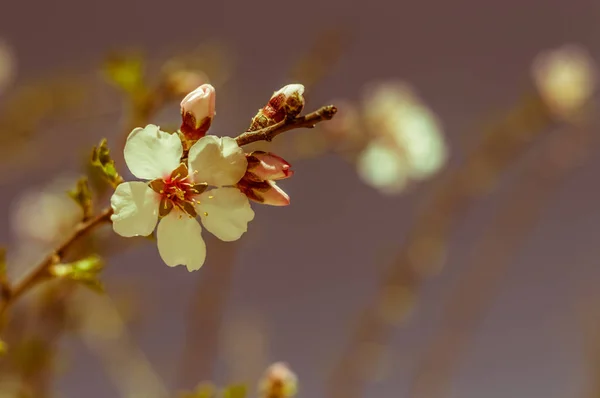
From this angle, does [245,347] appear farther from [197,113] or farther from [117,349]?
[197,113]

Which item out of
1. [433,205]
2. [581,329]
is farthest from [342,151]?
[581,329]

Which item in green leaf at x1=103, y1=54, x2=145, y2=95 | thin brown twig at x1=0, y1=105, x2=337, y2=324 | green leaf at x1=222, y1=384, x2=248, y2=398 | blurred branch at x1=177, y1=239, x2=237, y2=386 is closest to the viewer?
thin brown twig at x1=0, y1=105, x2=337, y2=324

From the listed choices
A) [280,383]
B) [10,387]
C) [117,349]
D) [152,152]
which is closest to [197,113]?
[152,152]

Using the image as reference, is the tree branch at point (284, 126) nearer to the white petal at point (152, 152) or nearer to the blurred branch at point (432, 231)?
the white petal at point (152, 152)

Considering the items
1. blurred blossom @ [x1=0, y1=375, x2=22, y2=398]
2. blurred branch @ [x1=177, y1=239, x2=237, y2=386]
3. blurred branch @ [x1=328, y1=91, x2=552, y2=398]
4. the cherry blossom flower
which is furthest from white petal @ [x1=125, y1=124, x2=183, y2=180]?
blurred branch @ [x1=328, y1=91, x2=552, y2=398]

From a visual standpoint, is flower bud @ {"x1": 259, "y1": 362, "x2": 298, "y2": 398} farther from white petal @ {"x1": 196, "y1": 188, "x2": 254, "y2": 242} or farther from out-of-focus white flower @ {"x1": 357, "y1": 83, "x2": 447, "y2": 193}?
out-of-focus white flower @ {"x1": 357, "y1": 83, "x2": 447, "y2": 193}

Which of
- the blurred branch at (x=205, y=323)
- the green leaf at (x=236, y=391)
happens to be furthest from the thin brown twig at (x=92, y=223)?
the blurred branch at (x=205, y=323)
